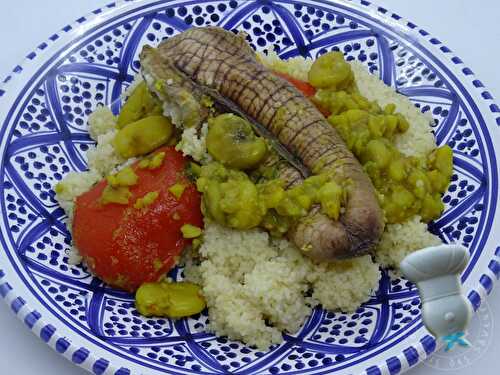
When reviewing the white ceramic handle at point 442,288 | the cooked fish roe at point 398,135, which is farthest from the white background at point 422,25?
the white ceramic handle at point 442,288

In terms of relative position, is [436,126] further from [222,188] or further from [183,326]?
[183,326]

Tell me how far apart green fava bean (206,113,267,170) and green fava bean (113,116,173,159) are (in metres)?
0.37

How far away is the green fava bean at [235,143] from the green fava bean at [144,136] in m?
0.37

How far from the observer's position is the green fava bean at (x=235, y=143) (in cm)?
290

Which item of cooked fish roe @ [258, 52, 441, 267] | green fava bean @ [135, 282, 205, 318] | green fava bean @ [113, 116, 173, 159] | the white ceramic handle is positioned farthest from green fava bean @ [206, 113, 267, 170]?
the white ceramic handle

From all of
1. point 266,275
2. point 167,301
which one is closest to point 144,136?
point 167,301

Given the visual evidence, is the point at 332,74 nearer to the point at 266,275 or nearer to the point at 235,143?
the point at 235,143

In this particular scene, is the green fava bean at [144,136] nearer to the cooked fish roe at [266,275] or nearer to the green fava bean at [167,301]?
the cooked fish roe at [266,275]

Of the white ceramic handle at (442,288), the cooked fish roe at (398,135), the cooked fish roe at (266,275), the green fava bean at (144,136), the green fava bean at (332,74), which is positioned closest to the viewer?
the white ceramic handle at (442,288)

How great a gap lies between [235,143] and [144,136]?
0.54 m

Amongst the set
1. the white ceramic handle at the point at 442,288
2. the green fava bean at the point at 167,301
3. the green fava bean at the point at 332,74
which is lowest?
the green fava bean at the point at 167,301

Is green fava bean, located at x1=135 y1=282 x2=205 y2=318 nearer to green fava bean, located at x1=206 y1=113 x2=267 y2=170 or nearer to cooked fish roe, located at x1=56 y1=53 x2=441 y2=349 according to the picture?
cooked fish roe, located at x1=56 y1=53 x2=441 y2=349

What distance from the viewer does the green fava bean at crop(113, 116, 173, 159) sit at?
126 inches

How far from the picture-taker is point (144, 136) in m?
3.21
